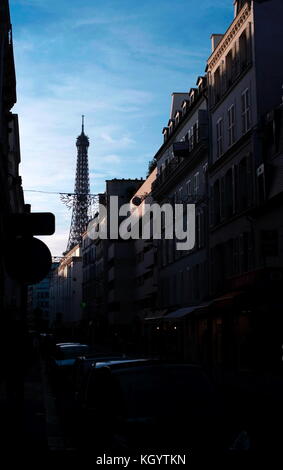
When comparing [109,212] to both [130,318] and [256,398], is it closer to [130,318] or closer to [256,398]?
[130,318]

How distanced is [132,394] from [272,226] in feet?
80.8

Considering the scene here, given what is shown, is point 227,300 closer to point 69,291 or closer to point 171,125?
point 171,125

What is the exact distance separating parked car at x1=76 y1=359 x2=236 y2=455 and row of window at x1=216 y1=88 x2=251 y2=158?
93.8ft

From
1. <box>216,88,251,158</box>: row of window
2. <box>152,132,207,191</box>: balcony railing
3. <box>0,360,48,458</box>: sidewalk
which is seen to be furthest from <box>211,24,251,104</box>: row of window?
<box>0,360,48,458</box>: sidewalk

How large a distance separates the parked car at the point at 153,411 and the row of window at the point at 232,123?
28.6 m

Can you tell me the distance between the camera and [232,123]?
38500mm

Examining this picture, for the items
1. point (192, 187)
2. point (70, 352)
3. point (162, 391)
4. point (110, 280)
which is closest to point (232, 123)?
point (192, 187)

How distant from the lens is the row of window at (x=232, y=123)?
3569cm

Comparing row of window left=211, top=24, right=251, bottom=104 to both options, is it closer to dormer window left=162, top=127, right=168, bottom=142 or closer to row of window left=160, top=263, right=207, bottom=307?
row of window left=160, top=263, right=207, bottom=307

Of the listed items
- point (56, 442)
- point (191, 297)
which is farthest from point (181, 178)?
point (56, 442)

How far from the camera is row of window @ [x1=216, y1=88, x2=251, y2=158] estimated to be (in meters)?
35.7

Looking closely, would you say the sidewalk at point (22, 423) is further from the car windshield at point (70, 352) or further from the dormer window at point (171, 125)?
the dormer window at point (171, 125)

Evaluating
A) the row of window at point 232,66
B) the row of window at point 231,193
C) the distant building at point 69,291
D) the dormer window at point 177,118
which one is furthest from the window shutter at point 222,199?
the distant building at point 69,291

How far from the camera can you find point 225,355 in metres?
37.6
